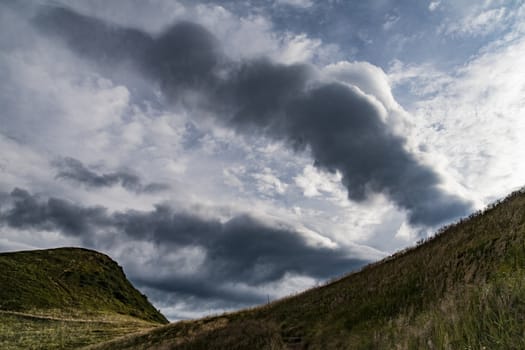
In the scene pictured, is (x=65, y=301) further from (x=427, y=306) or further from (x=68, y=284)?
(x=427, y=306)

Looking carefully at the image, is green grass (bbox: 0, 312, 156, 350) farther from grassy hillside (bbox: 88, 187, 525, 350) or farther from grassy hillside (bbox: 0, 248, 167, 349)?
grassy hillside (bbox: 88, 187, 525, 350)

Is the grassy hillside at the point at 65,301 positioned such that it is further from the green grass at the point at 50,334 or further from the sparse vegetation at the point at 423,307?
the sparse vegetation at the point at 423,307

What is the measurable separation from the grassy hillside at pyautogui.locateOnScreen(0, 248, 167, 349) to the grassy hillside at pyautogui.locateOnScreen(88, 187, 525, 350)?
30308 mm

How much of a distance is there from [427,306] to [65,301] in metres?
123

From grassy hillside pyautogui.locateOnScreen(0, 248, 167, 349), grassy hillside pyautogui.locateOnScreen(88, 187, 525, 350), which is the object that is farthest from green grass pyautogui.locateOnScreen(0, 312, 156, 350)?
grassy hillside pyautogui.locateOnScreen(88, 187, 525, 350)

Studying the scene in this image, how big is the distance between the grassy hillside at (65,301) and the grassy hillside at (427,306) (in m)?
30.3

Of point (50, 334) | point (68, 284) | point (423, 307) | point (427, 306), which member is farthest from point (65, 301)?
point (427, 306)

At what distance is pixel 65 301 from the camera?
376 feet

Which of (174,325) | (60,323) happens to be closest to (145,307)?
(60,323)

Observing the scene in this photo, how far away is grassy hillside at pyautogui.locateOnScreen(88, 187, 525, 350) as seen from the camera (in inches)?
257

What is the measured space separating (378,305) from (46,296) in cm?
11728

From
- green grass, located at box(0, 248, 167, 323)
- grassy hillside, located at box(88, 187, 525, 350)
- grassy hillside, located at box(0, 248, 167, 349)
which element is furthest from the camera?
green grass, located at box(0, 248, 167, 323)

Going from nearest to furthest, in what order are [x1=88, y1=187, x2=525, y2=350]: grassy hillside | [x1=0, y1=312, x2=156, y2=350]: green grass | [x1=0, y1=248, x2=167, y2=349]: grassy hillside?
[x1=88, y1=187, x2=525, y2=350]: grassy hillside < [x1=0, y1=312, x2=156, y2=350]: green grass < [x1=0, y1=248, x2=167, y2=349]: grassy hillside

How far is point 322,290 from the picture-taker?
28.1 meters
